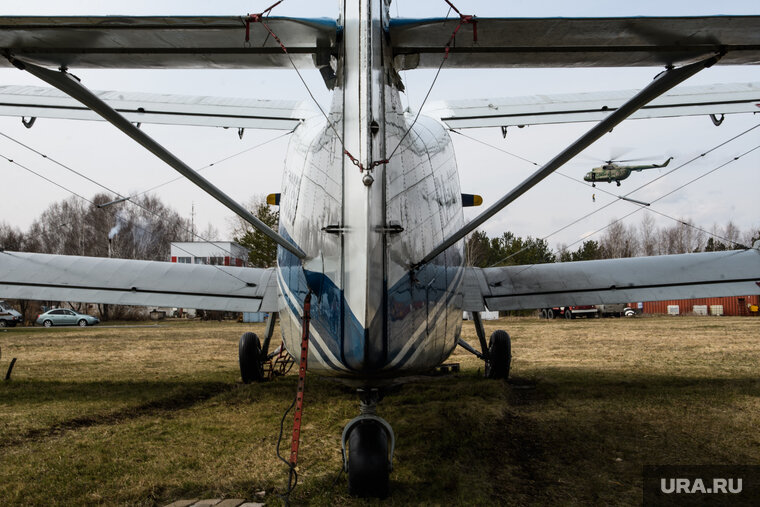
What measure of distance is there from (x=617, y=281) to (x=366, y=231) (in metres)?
6.44

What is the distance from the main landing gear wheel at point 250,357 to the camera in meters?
9.20

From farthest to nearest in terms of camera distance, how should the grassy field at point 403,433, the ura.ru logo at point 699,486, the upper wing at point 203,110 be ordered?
the upper wing at point 203,110 < the grassy field at point 403,433 < the ura.ru logo at point 699,486

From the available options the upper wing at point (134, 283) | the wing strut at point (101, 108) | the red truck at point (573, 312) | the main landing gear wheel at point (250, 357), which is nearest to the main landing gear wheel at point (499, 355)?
the upper wing at point (134, 283)

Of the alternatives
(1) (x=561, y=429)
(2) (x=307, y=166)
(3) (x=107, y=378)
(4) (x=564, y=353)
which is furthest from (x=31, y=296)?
(4) (x=564, y=353)

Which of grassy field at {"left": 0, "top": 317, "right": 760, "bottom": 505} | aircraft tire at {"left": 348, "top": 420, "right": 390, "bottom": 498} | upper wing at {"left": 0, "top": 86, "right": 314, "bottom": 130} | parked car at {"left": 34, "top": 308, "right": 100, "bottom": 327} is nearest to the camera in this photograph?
aircraft tire at {"left": 348, "top": 420, "right": 390, "bottom": 498}

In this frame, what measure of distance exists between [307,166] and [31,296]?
6187mm

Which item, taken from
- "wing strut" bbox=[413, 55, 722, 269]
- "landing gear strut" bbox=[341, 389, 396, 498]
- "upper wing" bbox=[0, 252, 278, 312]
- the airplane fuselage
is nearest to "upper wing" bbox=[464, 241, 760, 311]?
"upper wing" bbox=[0, 252, 278, 312]

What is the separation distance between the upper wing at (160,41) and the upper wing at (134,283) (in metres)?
5.14

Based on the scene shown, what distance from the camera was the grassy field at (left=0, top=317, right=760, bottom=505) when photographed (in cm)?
419

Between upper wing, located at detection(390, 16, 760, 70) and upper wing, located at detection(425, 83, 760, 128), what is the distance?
4408 millimetres

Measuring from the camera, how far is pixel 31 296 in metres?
7.76

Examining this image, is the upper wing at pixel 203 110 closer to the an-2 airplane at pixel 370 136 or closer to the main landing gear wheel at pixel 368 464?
the an-2 airplane at pixel 370 136

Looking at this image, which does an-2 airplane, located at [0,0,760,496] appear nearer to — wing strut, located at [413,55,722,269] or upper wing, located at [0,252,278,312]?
wing strut, located at [413,55,722,269]

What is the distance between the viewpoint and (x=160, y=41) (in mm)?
2967
